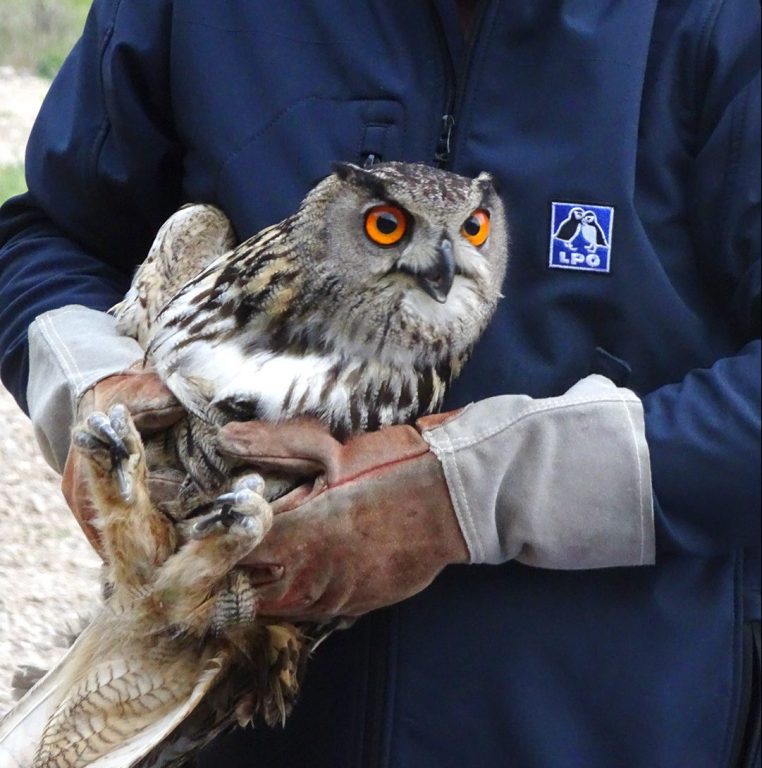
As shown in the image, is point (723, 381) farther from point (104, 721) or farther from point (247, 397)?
point (104, 721)

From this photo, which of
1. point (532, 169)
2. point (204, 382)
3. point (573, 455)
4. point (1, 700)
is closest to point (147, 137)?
point (204, 382)

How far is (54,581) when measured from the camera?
→ 409 centimetres

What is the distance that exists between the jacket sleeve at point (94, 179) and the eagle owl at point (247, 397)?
1.00ft

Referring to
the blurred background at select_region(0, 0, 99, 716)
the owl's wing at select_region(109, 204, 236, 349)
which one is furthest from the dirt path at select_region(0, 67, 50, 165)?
the owl's wing at select_region(109, 204, 236, 349)

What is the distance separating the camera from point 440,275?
6.16 ft

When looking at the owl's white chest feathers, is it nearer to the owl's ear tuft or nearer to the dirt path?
the owl's ear tuft

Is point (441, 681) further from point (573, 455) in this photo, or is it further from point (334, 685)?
point (573, 455)

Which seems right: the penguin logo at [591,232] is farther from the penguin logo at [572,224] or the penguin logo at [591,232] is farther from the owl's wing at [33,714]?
the owl's wing at [33,714]

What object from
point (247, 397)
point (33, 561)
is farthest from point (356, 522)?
point (33, 561)

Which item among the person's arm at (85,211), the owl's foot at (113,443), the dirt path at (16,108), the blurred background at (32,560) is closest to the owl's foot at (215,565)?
the owl's foot at (113,443)

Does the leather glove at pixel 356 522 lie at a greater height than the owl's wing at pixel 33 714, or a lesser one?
greater

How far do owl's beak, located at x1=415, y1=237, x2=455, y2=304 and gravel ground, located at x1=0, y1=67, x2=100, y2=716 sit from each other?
5.56ft

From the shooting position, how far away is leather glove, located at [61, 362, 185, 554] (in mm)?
1870

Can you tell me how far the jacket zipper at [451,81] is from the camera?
5.92ft
